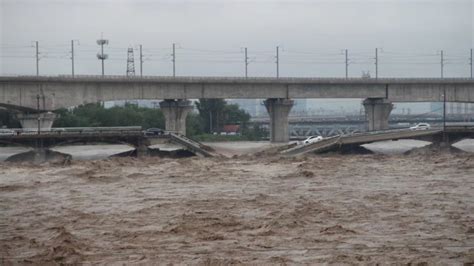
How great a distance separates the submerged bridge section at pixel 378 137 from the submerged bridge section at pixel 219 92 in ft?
35.3

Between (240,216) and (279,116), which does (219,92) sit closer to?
(279,116)

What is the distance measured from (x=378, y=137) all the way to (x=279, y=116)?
14.9 meters

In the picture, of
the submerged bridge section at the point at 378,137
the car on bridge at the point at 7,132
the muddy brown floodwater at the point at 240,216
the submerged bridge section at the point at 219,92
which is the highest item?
the submerged bridge section at the point at 219,92

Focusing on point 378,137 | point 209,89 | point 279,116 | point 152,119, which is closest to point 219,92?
point 209,89

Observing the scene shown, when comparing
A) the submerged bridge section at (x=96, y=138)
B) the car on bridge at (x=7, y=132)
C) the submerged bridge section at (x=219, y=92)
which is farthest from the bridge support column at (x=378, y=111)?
the car on bridge at (x=7, y=132)

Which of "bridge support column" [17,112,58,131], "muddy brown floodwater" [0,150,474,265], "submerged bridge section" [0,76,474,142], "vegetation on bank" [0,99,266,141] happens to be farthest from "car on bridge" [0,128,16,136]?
"vegetation on bank" [0,99,266,141]

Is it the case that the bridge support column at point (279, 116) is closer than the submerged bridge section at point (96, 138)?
No

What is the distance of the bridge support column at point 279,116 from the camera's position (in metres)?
87.6

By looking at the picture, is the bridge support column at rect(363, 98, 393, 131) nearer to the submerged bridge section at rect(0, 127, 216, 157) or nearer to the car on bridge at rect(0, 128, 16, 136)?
the submerged bridge section at rect(0, 127, 216, 157)

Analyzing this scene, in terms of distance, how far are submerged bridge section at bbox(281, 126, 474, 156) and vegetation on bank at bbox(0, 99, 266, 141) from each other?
34.8 m

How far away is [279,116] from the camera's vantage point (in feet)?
Answer: 290

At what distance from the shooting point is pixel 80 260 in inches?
794

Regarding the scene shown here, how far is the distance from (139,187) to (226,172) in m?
11.6

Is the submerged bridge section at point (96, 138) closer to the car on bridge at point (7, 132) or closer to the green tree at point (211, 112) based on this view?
the car on bridge at point (7, 132)
